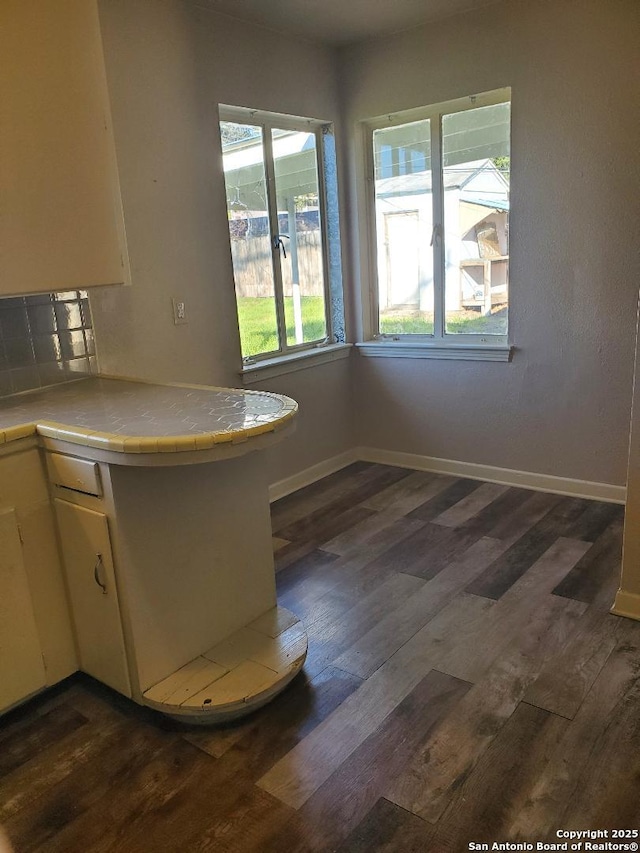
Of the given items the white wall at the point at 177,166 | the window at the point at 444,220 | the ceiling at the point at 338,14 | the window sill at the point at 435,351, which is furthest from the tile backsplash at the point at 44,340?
the window at the point at 444,220

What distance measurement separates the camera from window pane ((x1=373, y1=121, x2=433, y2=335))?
373 cm

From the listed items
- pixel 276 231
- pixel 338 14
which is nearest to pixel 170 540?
pixel 276 231

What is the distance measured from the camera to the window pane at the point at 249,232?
10.9 ft

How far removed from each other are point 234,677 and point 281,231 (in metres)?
2.46

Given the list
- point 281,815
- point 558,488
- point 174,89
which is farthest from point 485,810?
point 174,89

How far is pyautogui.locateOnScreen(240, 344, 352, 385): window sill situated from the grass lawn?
0.29ft

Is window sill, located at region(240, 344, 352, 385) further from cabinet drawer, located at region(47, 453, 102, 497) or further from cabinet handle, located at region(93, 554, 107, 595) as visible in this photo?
cabinet handle, located at region(93, 554, 107, 595)

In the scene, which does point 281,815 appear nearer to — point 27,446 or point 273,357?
A: point 27,446

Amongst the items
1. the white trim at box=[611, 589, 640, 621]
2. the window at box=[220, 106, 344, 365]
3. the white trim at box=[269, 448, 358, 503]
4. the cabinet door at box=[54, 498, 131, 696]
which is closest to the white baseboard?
the white trim at box=[269, 448, 358, 503]

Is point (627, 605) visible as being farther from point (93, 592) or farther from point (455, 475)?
point (93, 592)

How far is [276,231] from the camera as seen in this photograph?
3.57 m

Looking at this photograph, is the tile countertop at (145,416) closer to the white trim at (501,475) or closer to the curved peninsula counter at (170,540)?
the curved peninsula counter at (170,540)

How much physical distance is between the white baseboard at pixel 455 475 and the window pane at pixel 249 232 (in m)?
0.82

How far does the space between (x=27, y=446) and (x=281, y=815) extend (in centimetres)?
124
